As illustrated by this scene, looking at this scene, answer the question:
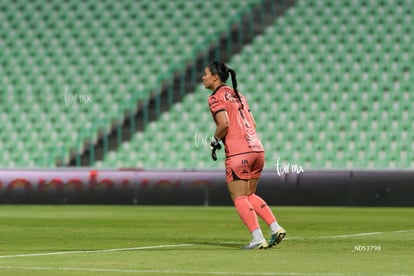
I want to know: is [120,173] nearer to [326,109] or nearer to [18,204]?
[18,204]

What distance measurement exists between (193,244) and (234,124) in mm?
1573

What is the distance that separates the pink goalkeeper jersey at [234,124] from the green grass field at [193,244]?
104cm

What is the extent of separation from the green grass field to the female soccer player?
0.30 m

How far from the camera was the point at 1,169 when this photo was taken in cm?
2447

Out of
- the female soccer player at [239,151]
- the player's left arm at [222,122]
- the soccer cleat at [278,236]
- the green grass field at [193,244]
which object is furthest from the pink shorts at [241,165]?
the green grass field at [193,244]

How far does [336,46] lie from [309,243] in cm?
1574

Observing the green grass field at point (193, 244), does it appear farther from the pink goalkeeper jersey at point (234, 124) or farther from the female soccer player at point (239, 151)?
the pink goalkeeper jersey at point (234, 124)

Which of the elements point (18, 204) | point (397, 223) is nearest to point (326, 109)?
point (18, 204)

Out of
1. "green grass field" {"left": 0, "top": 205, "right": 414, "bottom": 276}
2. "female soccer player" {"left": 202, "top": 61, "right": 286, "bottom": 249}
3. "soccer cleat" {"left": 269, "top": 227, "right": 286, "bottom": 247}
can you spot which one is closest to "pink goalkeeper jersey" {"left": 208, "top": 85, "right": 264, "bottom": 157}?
"female soccer player" {"left": 202, "top": 61, "right": 286, "bottom": 249}

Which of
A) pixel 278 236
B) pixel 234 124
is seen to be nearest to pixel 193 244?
pixel 278 236

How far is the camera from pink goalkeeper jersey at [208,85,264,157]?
1116cm

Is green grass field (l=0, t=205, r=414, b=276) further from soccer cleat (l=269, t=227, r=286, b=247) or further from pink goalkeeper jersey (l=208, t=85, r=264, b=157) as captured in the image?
pink goalkeeper jersey (l=208, t=85, r=264, b=157)

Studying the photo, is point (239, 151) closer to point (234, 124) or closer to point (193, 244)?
point (234, 124)

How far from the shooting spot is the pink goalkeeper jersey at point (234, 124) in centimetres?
1116
